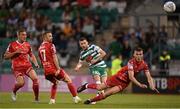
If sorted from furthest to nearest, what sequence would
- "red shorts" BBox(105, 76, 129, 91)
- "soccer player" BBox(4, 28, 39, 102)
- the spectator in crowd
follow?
the spectator in crowd → "soccer player" BBox(4, 28, 39, 102) → "red shorts" BBox(105, 76, 129, 91)

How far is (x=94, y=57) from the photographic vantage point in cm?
2069

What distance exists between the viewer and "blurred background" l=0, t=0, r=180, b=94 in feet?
99.0

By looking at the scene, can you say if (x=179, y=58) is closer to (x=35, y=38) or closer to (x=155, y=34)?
(x=155, y=34)

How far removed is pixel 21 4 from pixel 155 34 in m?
8.43

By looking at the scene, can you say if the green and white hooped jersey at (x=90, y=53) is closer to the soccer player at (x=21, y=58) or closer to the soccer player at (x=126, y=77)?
the soccer player at (x=21, y=58)

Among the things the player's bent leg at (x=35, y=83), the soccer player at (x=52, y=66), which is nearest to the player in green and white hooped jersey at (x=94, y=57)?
the soccer player at (x=52, y=66)

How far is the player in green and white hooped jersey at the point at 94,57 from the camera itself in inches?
799

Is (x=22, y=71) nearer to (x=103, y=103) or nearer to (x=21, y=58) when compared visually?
(x=21, y=58)

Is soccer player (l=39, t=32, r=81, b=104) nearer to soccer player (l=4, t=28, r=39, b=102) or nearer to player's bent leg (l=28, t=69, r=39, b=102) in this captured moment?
player's bent leg (l=28, t=69, r=39, b=102)

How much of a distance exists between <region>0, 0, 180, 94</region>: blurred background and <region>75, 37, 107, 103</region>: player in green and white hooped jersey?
29.2 feet

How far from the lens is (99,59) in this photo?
20.8 m

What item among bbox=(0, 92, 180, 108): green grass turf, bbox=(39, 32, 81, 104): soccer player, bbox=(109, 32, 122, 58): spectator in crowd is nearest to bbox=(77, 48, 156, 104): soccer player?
bbox=(0, 92, 180, 108): green grass turf

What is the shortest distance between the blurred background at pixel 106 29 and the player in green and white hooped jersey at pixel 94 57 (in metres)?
8.90

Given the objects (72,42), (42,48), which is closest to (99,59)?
(42,48)
